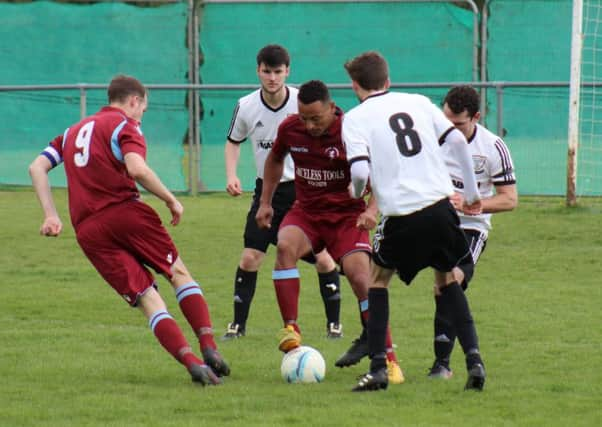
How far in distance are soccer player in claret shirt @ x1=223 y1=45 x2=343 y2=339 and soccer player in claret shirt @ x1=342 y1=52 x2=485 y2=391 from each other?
6.21 feet

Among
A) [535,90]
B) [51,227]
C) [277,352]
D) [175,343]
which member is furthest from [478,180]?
[535,90]

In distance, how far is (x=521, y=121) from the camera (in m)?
18.2

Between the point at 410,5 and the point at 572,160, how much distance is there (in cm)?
512

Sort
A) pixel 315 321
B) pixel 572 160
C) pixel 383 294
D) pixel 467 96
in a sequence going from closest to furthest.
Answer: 1. pixel 383 294
2. pixel 467 96
3. pixel 315 321
4. pixel 572 160

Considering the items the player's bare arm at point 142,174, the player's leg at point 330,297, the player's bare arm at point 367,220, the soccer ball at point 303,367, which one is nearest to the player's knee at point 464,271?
the player's bare arm at point 367,220

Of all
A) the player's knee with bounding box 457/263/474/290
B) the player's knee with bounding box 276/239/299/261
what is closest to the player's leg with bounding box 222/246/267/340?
the player's knee with bounding box 276/239/299/261

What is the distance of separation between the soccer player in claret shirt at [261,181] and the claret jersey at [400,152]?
2106mm

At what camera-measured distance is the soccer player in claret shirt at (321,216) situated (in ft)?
23.4

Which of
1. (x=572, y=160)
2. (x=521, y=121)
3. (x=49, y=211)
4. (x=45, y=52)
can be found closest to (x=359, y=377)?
(x=49, y=211)

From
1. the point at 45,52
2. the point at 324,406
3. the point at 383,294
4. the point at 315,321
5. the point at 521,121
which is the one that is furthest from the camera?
the point at 45,52

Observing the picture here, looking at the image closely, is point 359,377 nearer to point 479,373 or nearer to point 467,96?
point 479,373

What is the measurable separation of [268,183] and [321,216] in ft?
1.54

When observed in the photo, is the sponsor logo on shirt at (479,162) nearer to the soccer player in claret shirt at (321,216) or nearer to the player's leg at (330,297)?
the soccer player in claret shirt at (321,216)

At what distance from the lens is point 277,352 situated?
7.59 meters
